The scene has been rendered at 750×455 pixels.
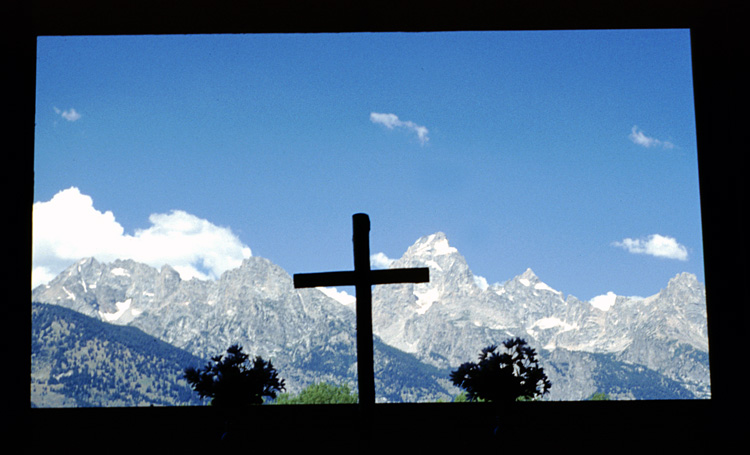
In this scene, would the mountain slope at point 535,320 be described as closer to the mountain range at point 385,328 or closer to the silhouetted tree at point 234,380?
the mountain range at point 385,328

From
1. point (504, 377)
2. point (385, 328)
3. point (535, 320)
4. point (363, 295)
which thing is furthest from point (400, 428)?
point (535, 320)

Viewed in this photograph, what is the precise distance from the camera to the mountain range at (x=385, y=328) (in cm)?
12656

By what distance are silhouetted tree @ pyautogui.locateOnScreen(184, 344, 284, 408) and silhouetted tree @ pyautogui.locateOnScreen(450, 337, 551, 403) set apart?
81 centimetres

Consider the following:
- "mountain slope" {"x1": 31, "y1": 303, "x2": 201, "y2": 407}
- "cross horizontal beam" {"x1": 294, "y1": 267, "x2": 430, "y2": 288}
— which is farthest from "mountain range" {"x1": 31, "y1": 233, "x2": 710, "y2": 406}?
"cross horizontal beam" {"x1": 294, "y1": 267, "x2": 430, "y2": 288}

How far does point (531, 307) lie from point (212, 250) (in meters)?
80.3

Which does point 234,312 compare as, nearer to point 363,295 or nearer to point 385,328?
point 385,328

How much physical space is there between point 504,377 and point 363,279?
773mm

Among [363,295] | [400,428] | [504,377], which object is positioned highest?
[363,295]

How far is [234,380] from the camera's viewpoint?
2994mm

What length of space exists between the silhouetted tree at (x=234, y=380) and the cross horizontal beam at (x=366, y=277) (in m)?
0.42

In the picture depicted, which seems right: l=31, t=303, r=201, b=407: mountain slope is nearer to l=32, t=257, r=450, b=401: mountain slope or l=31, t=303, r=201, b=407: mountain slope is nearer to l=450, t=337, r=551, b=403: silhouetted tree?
l=32, t=257, r=450, b=401: mountain slope

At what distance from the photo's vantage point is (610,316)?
180 m

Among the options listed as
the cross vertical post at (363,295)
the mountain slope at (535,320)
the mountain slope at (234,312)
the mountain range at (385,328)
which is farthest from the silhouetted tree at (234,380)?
the mountain slope at (535,320)

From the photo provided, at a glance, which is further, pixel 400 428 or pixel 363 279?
pixel 363 279
